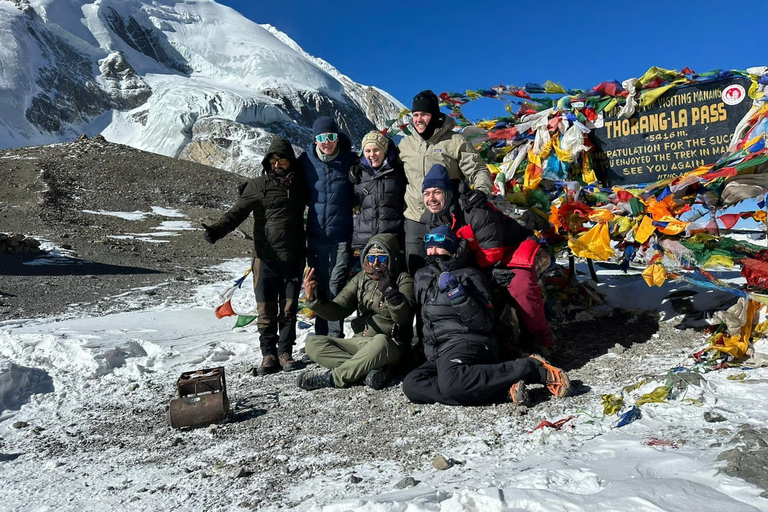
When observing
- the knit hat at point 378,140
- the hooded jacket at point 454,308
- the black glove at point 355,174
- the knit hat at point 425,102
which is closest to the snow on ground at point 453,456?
the hooded jacket at point 454,308

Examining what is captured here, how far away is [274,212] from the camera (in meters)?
4.84

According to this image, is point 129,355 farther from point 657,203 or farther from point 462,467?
point 657,203

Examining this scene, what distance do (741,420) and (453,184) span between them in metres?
2.48

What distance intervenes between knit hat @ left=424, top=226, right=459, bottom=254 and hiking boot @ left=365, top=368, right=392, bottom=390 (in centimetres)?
95

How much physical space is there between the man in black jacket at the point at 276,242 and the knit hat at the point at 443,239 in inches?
55.6

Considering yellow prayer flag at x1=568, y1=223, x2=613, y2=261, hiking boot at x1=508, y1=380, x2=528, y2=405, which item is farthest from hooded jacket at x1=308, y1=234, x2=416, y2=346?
yellow prayer flag at x1=568, y1=223, x2=613, y2=261

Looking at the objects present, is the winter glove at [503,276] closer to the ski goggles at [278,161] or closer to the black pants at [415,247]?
the black pants at [415,247]

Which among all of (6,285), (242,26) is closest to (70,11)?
(242,26)

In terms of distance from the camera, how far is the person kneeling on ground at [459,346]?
3486mm

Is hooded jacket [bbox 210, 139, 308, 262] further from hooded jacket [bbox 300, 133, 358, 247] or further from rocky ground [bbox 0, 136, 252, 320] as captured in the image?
rocky ground [bbox 0, 136, 252, 320]

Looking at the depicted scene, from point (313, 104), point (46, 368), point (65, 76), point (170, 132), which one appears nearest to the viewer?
point (46, 368)

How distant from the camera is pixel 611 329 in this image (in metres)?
5.01

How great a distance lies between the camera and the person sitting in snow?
4.14m

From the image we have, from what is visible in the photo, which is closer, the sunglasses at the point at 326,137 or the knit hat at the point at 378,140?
the knit hat at the point at 378,140
